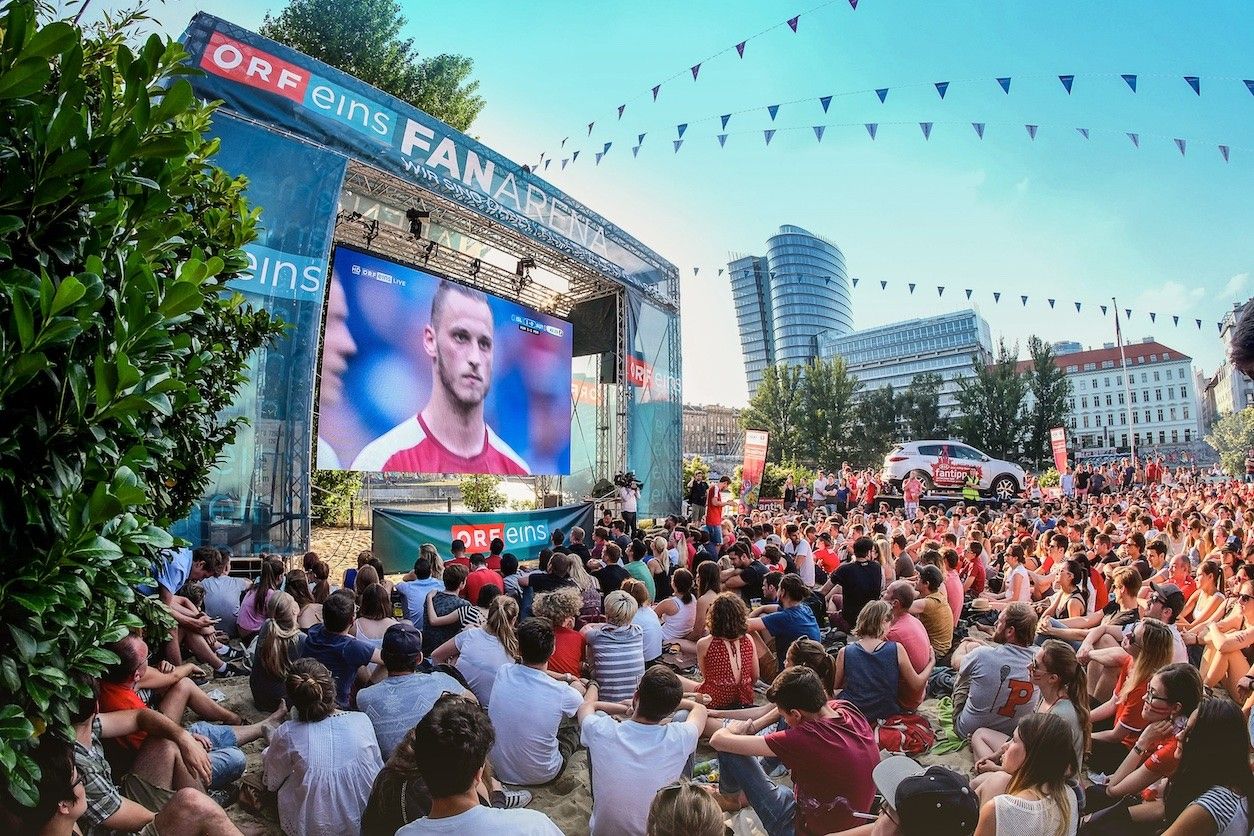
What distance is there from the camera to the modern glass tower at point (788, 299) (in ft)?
339

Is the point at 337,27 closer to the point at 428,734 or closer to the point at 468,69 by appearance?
the point at 468,69

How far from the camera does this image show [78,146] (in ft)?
4.62

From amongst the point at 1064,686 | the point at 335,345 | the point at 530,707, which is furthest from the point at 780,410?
the point at 530,707

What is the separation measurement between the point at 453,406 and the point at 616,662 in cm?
780

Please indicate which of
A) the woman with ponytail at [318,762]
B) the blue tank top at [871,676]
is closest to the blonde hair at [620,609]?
the blue tank top at [871,676]

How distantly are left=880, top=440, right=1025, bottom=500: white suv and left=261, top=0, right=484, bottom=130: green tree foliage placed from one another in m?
18.5

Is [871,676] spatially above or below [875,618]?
below

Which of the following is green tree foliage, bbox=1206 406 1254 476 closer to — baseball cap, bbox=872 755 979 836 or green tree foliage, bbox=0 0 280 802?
baseball cap, bbox=872 755 979 836

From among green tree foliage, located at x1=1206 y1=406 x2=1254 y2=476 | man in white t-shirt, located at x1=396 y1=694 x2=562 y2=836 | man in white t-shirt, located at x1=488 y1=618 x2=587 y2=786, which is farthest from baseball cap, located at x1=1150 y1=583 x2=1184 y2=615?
green tree foliage, located at x1=1206 y1=406 x2=1254 y2=476

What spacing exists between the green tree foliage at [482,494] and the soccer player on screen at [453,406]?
130 inches

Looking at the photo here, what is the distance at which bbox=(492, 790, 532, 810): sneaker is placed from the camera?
2.96m

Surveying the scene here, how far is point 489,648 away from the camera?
4227 mm

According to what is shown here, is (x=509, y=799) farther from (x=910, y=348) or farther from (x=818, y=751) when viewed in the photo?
(x=910, y=348)

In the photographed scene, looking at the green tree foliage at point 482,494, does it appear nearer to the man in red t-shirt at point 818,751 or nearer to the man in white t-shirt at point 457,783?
the man in red t-shirt at point 818,751
